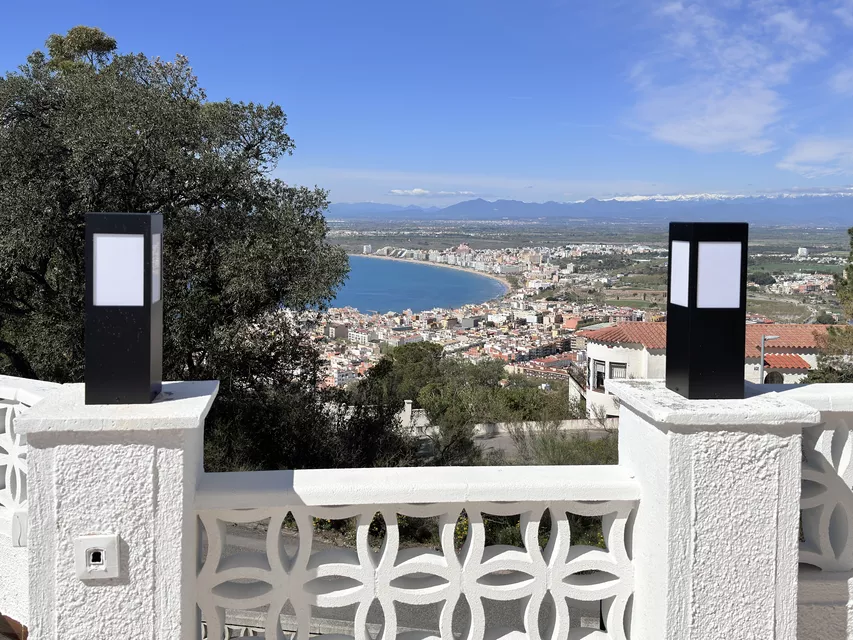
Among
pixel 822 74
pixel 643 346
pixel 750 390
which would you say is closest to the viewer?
pixel 750 390

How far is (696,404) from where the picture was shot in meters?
2.17

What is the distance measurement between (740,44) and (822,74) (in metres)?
22.7

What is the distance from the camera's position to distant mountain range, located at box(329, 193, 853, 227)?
4.21m

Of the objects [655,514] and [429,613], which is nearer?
[655,514]

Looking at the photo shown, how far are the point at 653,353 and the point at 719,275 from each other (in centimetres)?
2087

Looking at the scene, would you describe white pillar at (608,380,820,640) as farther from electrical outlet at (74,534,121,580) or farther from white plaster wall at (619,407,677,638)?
electrical outlet at (74,534,121,580)

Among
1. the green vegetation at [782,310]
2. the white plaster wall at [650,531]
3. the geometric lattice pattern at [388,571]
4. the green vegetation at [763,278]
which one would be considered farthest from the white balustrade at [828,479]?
the green vegetation at [763,278]

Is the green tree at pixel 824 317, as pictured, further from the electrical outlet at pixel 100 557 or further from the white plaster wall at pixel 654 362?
the electrical outlet at pixel 100 557

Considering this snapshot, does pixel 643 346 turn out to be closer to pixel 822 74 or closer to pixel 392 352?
pixel 392 352

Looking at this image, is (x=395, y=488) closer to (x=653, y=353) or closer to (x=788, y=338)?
(x=653, y=353)

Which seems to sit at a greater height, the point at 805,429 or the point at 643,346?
the point at 805,429

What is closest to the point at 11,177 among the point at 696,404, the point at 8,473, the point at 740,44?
the point at 8,473

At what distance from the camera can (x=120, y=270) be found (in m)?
2.07

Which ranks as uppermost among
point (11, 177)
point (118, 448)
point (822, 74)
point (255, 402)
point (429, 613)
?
Result: point (822, 74)
